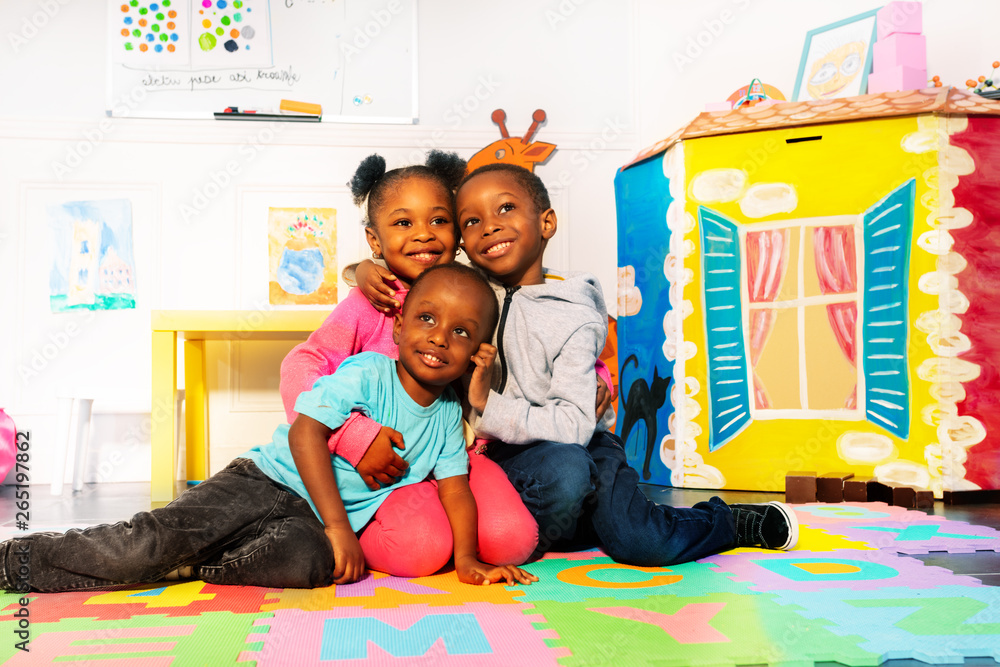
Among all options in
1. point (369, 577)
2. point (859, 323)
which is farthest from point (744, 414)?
point (369, 577)

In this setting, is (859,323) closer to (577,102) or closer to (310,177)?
(577,102)

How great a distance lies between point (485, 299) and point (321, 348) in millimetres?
295

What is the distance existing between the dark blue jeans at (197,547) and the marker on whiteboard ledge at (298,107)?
1657mm

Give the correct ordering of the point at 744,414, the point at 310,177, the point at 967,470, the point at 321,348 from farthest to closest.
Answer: the point at 310,177
the point at 744,414
the point at 967,470
the point at 321,348

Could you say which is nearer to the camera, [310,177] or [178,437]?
[178,437]

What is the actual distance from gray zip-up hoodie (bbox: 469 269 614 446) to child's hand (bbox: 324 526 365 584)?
0.25m

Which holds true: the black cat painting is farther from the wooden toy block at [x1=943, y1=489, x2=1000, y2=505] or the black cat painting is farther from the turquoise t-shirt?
the turquoise t-shirt

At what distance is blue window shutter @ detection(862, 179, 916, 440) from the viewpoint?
177 centimetres

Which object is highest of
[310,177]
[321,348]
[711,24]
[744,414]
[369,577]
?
[711,24]

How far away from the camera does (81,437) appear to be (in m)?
2.09

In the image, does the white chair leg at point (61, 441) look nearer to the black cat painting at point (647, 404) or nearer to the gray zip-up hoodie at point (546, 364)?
the gray zip-up hoodie at point (546, 364)

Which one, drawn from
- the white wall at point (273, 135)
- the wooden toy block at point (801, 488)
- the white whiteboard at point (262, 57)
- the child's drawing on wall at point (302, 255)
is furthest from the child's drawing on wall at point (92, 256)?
the wooden toy block at point (801, 488)

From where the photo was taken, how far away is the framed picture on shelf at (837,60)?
216 centimetres

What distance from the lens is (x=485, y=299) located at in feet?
3.51
